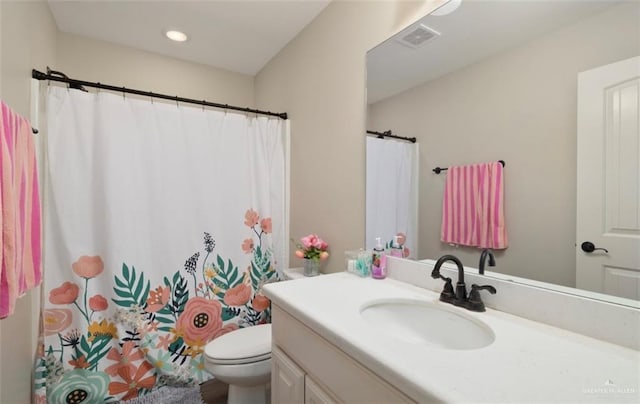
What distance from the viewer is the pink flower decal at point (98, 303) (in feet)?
5.22

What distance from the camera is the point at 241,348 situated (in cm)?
151

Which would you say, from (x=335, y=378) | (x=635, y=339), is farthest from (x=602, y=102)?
(x=335, y=378)

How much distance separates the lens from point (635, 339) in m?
0.71

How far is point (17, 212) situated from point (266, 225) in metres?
1.32

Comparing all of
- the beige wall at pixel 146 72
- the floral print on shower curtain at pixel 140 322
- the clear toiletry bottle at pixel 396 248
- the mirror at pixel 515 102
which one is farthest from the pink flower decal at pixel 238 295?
the beige wall at pixel 146 72

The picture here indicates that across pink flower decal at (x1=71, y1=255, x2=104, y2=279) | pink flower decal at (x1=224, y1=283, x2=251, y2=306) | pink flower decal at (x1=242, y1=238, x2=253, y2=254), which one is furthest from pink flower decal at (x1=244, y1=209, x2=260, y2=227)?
pink flower decal at (x1=71, y1=255, x2=104, y2=279)

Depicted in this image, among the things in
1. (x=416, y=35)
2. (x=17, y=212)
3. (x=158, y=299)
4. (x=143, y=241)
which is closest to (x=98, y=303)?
(x=158, y=299)

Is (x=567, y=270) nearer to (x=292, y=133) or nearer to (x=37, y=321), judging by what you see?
(x=292, y=133)

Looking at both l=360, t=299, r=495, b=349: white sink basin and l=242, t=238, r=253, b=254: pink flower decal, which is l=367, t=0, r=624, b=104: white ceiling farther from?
l=242, t=238, r=253, b=254: pink flower decal

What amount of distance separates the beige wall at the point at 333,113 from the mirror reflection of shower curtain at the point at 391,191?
0.20 feet

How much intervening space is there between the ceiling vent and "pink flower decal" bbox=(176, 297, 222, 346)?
1.85m

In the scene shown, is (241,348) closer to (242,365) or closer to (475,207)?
(242,365)

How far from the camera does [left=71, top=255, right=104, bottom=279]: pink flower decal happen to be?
1.56 meters

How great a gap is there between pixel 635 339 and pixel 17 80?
7.51ft
